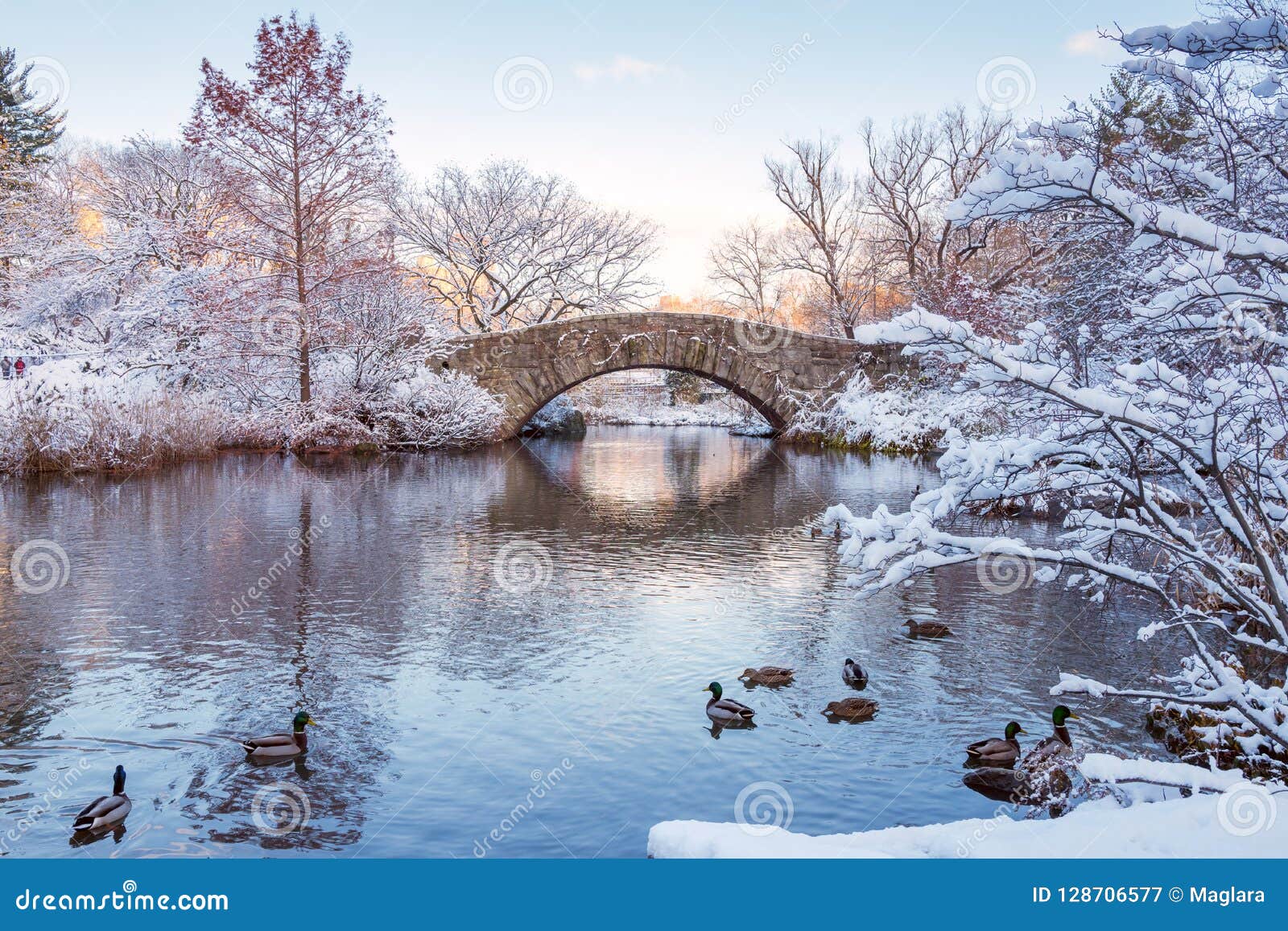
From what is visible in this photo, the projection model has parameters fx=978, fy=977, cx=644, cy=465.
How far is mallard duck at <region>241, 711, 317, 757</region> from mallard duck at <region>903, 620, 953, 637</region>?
5290 millimetres

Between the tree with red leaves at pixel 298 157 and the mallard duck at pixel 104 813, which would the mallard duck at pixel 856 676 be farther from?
the tree with red leaves at pixel 298 157

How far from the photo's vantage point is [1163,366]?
3.96 meters

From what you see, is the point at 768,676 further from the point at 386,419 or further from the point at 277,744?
the point at 386,419

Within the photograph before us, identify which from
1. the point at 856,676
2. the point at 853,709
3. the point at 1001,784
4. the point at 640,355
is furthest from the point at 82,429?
the point at 1001,784

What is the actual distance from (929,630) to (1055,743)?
115 inches

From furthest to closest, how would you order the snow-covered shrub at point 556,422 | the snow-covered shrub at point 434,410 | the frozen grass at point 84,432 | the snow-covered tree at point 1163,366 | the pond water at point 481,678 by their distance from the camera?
the snow-covered shrub at point 556,422
the snow-covered shrub at point 434,410
the frozen grass at point 84,432
the pond water at point 481,678
the snow-covered tree at point 1163,366

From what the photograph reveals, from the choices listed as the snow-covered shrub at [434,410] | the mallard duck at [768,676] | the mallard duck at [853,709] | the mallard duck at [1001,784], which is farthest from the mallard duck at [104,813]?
the snow-covered shrub at [434,410]

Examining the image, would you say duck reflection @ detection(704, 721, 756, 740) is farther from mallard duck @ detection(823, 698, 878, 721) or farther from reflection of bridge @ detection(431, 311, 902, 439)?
reflection of bridge @ detection(431, 311, 902, 439)

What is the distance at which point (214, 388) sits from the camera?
86.1 ft

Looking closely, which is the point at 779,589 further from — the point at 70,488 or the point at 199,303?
the point at 199,303

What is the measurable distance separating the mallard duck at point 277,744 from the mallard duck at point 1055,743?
14.2 ft

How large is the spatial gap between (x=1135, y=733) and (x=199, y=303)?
24605mm

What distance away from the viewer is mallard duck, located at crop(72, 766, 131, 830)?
4805mm

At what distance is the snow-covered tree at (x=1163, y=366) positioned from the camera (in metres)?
3.50
